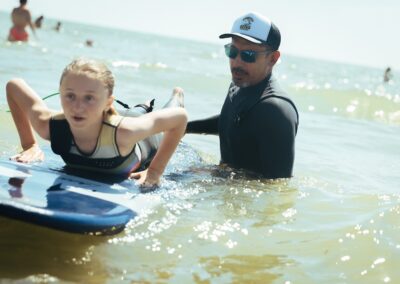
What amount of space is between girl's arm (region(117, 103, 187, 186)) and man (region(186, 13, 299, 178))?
0.70 m

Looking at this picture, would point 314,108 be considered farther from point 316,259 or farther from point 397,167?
point 316,259

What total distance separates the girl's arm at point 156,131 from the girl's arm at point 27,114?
1.79ft

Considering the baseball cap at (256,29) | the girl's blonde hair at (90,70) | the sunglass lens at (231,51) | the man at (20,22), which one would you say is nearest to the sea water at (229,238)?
the girl's blonde hair at (90,70)

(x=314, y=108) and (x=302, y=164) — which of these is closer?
(x=302, y=164)

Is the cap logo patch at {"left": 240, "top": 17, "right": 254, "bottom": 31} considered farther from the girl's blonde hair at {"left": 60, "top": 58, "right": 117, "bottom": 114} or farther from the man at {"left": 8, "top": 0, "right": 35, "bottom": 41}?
the man at {"left": 8, "top": 0, "right": 35, "bottom": 41}

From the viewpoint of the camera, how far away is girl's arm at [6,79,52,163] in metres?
3.69

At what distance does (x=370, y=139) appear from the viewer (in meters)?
9.66

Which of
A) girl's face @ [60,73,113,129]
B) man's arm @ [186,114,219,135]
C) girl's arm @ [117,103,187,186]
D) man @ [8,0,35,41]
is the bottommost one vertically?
man @ [8,0,35,41]

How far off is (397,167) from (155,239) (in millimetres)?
4706

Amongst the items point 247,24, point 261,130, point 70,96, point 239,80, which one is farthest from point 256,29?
point 70,96

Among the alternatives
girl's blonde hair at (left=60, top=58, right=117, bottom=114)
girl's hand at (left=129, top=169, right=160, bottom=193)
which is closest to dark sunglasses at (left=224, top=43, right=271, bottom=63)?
girl's hand at (left=129, top=169, right=160, bottom=193)

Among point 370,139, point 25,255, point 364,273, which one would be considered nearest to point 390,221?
point 364,273

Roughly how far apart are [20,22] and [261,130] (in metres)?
14.0

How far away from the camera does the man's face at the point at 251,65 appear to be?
4.50 meters
